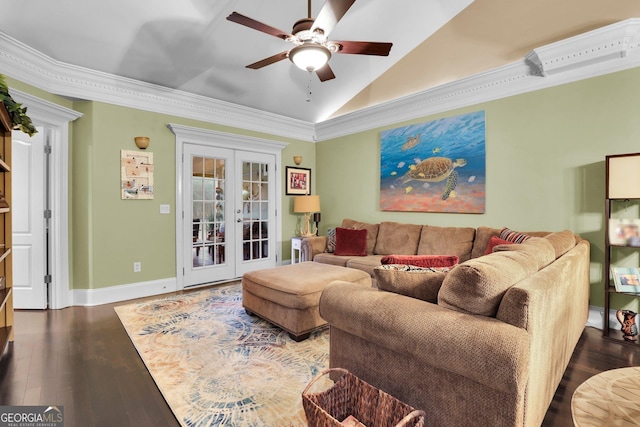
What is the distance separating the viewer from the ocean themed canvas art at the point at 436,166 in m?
3.79

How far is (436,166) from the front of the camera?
411cm

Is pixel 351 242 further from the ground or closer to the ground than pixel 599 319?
further from the ground

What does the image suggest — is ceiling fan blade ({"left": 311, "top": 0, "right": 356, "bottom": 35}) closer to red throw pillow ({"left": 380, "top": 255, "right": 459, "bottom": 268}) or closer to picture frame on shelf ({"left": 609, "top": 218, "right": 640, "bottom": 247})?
red throw pillow ({"left": 380, "top": 255, "right": 459, "bottom": 268})

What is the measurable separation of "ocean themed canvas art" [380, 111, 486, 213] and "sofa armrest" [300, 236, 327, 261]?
107 cm

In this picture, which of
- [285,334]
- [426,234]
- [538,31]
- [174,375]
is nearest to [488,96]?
[538,31]

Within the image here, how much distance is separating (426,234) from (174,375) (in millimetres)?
3117

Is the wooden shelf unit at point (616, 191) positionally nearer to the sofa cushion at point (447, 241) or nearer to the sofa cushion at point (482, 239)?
the sofa cushion at point (482, 239)

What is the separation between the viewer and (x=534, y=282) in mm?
1362

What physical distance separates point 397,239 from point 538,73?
242 cm

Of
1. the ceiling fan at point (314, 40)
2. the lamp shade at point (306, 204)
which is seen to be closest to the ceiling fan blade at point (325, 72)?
the ceiling fan at point (314, 40)

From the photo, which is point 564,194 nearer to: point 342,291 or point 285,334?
point 342,291

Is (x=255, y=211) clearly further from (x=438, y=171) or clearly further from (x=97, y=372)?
(x=97, y=372)

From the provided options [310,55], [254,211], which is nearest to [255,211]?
[254,211]

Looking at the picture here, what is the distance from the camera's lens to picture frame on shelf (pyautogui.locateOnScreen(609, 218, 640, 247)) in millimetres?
2645
